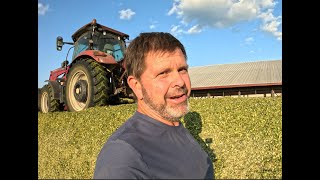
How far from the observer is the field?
418 centimetres

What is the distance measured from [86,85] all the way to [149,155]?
7350 mm

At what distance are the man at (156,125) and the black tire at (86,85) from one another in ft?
20.7

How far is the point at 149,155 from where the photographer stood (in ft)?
4.84

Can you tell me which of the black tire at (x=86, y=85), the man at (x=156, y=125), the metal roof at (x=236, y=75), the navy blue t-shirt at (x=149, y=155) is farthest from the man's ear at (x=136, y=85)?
the metal roof at (x=236, y=75)

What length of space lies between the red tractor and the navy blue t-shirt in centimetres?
651

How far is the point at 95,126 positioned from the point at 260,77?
52.2ft

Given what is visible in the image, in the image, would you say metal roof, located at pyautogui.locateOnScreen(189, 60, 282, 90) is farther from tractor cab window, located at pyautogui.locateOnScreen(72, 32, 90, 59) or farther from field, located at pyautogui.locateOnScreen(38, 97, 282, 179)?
field, located at pyautogui.locateOnScreen(38, 97, 282, 179)

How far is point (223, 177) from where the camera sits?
4.38 m

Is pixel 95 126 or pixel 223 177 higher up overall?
pixel 95 126

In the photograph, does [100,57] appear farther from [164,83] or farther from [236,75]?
[236,75]

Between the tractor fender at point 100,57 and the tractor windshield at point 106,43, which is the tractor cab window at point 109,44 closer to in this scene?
the tractor windshield at point 106,43

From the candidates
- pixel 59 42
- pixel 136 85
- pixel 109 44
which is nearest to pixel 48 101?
pixel 59 42

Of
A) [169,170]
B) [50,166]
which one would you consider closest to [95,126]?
[50,166]
